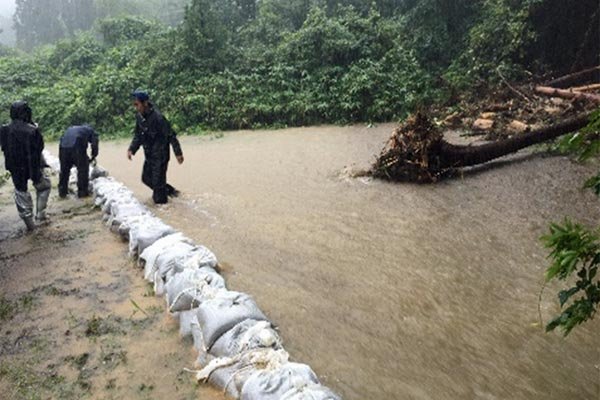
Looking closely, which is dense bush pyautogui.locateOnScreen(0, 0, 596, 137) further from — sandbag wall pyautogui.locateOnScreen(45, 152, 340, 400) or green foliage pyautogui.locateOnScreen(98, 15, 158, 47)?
sandbag wall pyautogui.locateOnScreen(45, 152, 340, 400)

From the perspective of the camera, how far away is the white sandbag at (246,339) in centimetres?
264

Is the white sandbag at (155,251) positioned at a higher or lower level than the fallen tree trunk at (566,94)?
lower

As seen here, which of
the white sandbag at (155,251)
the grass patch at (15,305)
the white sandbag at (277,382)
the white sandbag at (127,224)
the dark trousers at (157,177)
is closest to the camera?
the white sandbag at (277,382)

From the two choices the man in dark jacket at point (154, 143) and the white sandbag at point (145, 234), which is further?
the man in dark jacket at point (154, 143)

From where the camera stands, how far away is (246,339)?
2.68m

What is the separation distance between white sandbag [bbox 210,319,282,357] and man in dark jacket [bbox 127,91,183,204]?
353 centimetres

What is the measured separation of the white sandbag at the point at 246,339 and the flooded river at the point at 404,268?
0.30 metres

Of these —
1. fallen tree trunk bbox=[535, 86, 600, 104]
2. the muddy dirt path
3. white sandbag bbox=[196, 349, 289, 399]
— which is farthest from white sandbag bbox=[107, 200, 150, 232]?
fallen tree trunk bbox=[535, 86, 600, 104]

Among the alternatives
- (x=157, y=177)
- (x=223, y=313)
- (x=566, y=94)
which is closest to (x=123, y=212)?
(x=157, y=177)

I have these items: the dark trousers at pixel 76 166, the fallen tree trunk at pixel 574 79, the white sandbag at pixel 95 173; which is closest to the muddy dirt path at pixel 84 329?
the dark trousers at pixel 76 166

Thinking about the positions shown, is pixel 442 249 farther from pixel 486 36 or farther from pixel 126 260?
pixel 486 36

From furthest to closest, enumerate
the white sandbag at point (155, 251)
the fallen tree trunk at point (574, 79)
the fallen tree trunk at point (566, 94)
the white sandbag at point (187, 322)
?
the fallen tree trunk at point (574, 79) → the fallen tree trunk at point (566, 94) → the white sandbag at point (155, 251) → the white sandbag at point (187, 322)

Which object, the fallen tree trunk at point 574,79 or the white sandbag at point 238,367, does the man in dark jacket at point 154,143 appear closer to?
the white sandbag at point 238,367

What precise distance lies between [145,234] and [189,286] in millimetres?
1150
